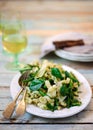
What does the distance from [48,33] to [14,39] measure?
1.17 ft

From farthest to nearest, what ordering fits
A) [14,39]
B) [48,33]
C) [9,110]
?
1. [48,33]
2. [14,39]
3. [9,110]

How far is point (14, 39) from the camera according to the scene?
1.32 metres

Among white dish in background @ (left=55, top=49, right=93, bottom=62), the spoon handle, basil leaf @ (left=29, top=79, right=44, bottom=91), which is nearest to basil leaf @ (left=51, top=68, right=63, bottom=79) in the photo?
basil leaf @ (left=29, top=79, right=44, bottom=91)

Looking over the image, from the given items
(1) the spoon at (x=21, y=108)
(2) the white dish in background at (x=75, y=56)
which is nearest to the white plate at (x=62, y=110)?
(1) the spoon at (x=21, y=108)

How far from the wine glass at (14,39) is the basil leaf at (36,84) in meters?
0.30

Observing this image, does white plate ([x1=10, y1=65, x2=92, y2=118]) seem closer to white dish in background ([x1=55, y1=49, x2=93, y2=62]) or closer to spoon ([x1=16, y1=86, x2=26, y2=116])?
A: spoon ([x1=16, y1=86, x2=26, y2=116])

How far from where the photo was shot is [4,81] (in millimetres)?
1214

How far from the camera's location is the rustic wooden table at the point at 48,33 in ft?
3.16

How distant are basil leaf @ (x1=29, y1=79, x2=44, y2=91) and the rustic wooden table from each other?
93 millimetres

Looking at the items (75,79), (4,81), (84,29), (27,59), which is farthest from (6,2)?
(75,79)

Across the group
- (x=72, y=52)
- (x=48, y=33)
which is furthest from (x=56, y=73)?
(x=48, y=33)

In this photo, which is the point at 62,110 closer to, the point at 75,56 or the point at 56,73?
the point at 56,73

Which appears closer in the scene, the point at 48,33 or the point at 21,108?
the point at 21,108

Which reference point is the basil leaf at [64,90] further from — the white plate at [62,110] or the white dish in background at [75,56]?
the white dish in background at [75,56]
